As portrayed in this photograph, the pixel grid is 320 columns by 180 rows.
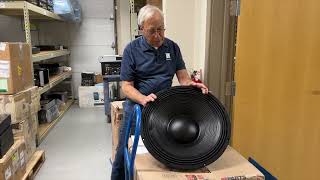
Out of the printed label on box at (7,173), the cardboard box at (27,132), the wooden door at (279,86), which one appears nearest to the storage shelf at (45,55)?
the cardboard box at (27,132)

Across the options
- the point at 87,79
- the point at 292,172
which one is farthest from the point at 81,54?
the point at 292,172

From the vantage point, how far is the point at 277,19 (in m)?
1.76

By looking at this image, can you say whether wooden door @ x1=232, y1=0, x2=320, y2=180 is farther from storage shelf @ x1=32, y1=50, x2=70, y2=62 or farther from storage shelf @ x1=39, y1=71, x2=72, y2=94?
storage shelf @ x1=39, y1=71, x2=72, y2=94

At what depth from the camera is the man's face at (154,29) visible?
159cm

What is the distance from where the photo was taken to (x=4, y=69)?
2.46 meters

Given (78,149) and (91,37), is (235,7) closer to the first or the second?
(78,149)

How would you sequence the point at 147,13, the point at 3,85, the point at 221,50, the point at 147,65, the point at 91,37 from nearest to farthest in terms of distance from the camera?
1. the point at 147,13
2. the point at 147,65
3. the point at 221,50
4. the point at 3,85
5. the point at 91,37

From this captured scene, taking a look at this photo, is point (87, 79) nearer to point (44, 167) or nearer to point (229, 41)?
point (44, 167)

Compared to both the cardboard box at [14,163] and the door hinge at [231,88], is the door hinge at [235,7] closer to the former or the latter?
the door hinge at [231,88]

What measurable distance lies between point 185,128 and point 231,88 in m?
0.86

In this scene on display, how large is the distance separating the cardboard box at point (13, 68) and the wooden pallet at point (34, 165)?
26.0 inches

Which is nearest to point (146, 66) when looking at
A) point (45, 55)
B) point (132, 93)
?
point (132, 93)

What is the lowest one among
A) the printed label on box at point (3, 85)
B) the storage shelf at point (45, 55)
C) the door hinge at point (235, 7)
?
the printed label on box at point (3, 85)

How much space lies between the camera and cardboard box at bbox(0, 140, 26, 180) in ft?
6.55
